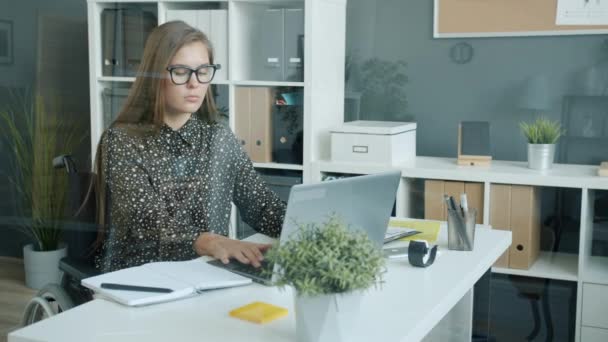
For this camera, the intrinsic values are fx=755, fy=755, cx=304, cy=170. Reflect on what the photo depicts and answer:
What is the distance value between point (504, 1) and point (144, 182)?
170 centimetres

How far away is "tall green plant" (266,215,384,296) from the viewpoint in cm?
114

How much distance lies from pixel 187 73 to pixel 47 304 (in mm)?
711

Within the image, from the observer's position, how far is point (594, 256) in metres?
2.79

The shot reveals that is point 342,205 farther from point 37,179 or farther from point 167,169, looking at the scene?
point 37,179

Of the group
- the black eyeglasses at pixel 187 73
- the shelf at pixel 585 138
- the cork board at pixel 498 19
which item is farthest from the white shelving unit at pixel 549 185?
the black eyeglasses at pixel 187 73

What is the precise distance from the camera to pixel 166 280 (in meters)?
1.48

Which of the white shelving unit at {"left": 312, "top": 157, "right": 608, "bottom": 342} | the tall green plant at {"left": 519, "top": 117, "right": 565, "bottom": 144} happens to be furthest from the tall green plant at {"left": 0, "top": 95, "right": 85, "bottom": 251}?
the tall green plant at {"left": 519, "top": 117, "right": 565, "bottom": 144}

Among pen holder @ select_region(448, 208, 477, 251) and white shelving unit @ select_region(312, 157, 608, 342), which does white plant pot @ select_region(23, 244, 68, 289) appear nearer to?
pen holder @ select_region(448, 208, 477, 251)

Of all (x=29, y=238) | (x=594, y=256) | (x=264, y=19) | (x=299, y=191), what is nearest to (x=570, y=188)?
(x=594, y=256)

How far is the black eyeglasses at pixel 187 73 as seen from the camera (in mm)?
2035

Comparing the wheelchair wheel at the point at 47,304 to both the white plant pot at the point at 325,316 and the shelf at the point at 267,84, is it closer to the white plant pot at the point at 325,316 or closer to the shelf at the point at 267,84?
the white plant pot at the point at 325,316

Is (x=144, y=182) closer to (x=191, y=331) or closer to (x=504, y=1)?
(x=191, y=331)

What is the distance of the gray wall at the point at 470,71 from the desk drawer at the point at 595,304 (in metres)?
0.52

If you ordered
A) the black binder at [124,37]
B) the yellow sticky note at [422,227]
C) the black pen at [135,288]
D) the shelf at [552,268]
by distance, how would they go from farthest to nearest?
the shelf at [552,268]
the black binder at [124,37]
the yellow sticky note at [422,227]
the black pen at [135,288]
